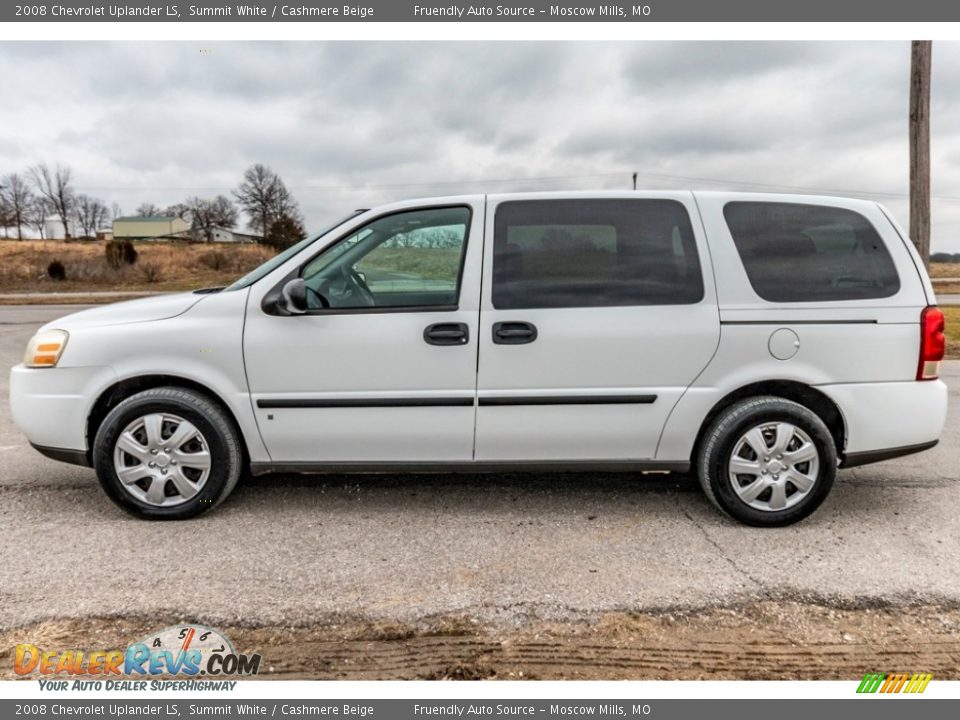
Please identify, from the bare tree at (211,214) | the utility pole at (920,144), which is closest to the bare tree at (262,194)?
the bare tree at (211,214)

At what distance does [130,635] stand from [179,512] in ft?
3.51

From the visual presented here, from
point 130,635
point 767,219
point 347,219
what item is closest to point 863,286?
point 767,219

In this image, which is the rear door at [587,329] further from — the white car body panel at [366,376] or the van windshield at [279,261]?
the van windshield at [279,261]

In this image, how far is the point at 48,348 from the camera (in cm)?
343

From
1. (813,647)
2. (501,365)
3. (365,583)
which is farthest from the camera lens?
(501,365)

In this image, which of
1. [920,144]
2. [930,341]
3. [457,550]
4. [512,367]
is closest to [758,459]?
[930,341]

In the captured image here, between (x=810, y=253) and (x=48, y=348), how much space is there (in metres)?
4.09

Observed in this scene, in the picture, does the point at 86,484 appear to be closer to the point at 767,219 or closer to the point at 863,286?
the point at 767,219

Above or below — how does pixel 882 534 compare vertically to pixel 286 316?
below

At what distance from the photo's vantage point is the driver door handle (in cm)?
327

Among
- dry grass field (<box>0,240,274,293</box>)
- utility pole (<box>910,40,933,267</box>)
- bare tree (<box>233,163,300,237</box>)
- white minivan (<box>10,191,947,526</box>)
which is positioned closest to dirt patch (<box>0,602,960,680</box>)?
white minivan (<box>10,191,947,526</box>)

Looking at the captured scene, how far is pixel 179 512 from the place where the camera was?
135 inches

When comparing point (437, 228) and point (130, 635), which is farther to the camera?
point (437, 228)

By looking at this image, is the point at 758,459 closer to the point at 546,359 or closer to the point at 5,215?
the point at 546,359
